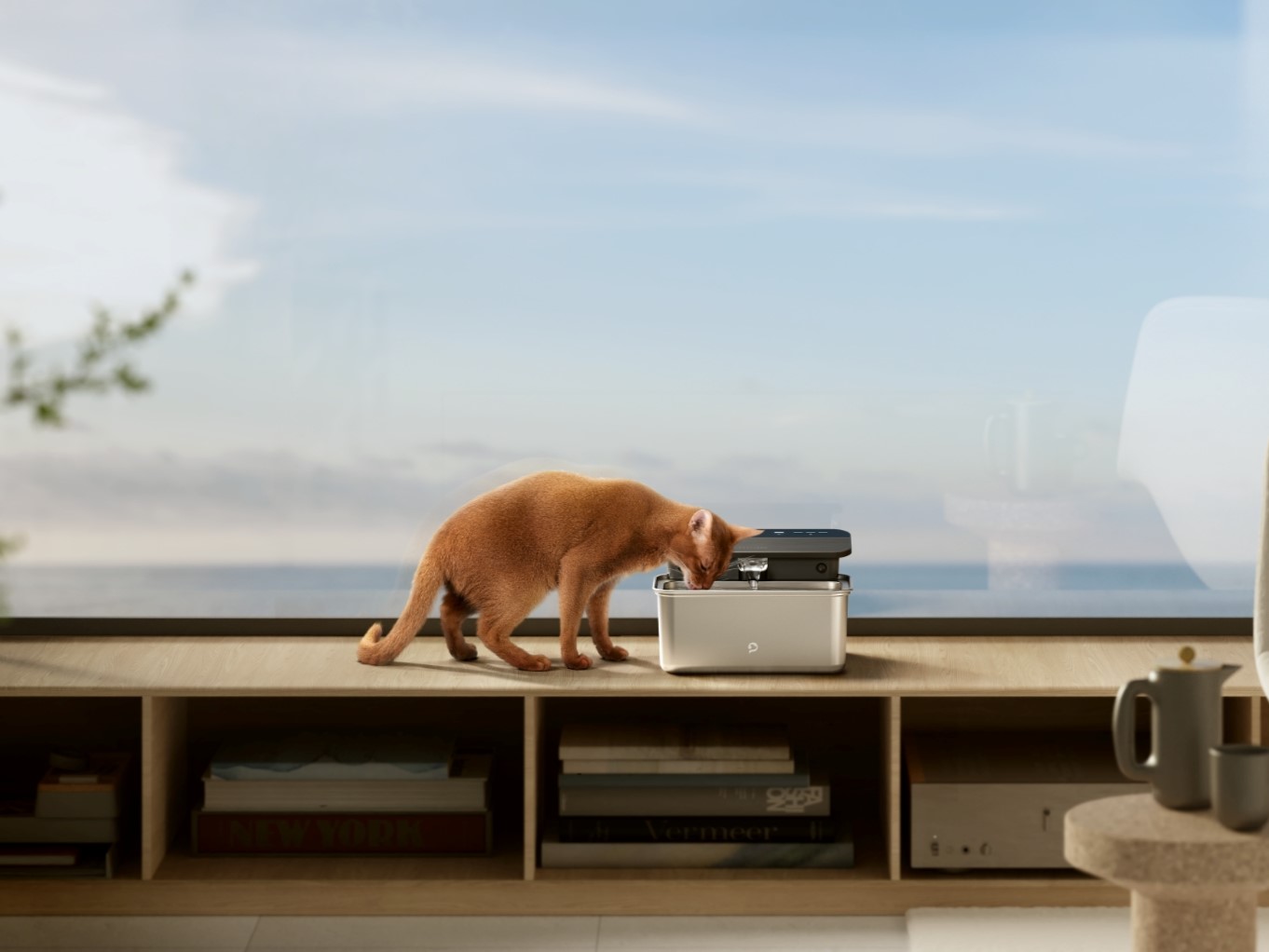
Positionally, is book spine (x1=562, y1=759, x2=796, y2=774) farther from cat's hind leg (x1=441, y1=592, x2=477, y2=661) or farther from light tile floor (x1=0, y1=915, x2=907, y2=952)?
cat's hind leg (x1=441, y1=592, x2=477, y2=661)

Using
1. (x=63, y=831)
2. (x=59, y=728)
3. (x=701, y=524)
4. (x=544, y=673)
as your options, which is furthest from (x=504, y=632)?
(x=59, y=728)

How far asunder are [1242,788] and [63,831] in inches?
73.0

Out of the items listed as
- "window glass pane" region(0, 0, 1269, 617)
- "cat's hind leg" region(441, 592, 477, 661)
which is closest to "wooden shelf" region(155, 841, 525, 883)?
"cat's hind leg" region(441, 592, 477, 661)

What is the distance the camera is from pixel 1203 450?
8.73ft

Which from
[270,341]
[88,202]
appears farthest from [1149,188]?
[88,202]

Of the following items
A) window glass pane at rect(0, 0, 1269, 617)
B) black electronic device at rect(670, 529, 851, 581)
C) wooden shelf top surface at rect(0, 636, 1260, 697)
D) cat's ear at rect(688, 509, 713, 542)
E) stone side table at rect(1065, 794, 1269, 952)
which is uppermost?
window glass pane at rect(0, 0, 1269, 617)

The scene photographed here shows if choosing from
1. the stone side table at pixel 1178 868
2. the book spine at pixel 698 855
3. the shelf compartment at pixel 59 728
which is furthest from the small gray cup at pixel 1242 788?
the shelf compartment at pixel 59 728

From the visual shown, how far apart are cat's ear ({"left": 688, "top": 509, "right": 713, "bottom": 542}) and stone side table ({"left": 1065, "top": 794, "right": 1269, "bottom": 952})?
916 mm

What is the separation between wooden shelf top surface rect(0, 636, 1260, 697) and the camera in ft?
7.35

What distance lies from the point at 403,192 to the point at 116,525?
2.85 ft

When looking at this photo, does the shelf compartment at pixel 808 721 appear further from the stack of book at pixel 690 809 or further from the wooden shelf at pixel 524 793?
the stack of book at pixel 690 809

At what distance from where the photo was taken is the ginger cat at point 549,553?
7.73ft

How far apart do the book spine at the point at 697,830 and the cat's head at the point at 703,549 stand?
0.41 meters

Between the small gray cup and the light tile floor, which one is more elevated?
the small gray cup
